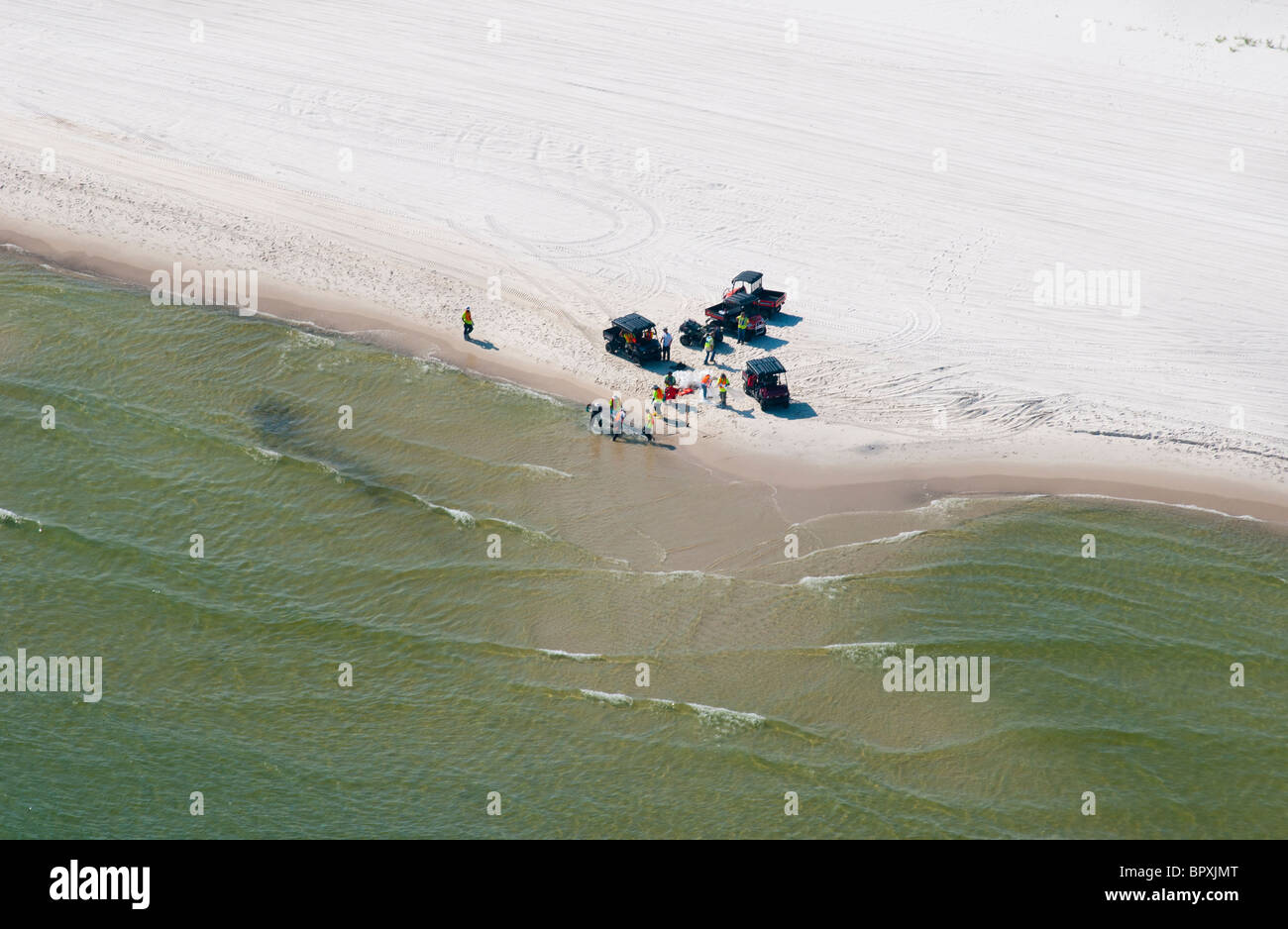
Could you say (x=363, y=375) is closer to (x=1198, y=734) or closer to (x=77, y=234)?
(x=77, y=234)

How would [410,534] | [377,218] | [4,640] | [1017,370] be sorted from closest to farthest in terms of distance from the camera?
[4,640] < [410,534] < [1017,370] < [377,218]

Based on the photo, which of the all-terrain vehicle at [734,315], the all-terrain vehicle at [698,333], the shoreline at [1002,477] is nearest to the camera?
the shoreline at [1002,477]

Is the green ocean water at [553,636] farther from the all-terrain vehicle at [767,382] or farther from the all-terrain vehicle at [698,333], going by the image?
the all-terrain vehicle at [698,333]

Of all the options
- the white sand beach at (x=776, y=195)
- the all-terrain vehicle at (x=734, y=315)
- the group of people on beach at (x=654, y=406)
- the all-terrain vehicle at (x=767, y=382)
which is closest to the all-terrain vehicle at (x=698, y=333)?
the all-terrain vehicle at (x=734, y=315)

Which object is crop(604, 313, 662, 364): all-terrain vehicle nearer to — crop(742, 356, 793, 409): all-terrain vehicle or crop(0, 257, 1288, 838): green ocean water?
crop(742, 356, 793, 409): all-terrain vehicle

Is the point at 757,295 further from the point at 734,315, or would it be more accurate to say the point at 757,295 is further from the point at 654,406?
the point at 654,406
